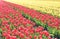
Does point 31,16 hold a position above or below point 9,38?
below

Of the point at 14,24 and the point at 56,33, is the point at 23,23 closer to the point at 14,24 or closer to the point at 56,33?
the point at 14,24

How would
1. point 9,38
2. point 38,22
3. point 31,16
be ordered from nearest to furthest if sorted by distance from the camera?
point 9,38
point 38,22
point 31,16

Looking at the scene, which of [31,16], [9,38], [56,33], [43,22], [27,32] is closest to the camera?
[9,38]

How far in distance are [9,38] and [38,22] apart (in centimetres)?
534

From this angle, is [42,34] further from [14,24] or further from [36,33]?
[14,24]

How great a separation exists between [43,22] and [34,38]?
4274 mm

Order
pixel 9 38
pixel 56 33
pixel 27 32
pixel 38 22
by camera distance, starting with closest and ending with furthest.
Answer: pixel 9 38 → pixel 27 32 → pixel 56 33 → pixel 38 22

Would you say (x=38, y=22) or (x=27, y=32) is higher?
(x=27, y=32)

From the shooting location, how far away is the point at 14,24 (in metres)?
9.34

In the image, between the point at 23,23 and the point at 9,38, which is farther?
the point at 23,23

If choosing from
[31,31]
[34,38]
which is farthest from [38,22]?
[34,38]

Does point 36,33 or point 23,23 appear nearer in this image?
point 36,33

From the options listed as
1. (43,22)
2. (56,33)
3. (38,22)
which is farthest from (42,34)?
(38,22)

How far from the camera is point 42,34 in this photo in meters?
7.37
